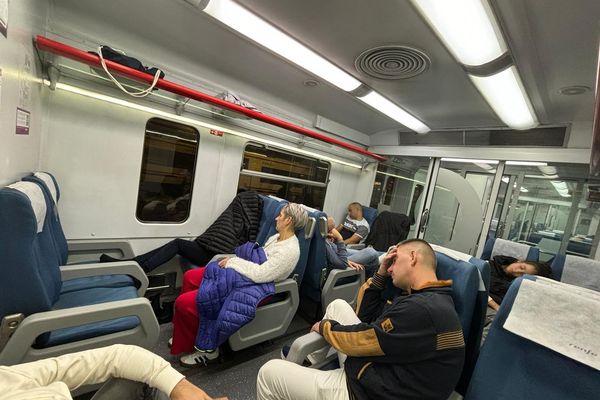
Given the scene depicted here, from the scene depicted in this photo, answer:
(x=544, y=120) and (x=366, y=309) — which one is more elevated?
(x=544, y=120)

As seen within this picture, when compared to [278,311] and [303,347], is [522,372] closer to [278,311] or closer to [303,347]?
[303,347]

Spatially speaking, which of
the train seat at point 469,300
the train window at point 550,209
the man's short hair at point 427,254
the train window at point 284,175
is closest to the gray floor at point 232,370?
the train seat at point 469,300

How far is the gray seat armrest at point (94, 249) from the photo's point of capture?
2.23 metres

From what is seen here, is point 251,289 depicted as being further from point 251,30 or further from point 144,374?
point 251,30

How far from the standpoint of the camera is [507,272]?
242 cm

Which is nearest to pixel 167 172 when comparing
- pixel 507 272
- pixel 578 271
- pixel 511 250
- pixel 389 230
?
pixel 389 230

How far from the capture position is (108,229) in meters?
2.44

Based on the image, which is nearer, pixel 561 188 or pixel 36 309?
pixel 36 309

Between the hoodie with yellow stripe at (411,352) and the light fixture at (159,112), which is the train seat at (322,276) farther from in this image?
the light fixture at (159,112)

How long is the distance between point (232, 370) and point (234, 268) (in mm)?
771

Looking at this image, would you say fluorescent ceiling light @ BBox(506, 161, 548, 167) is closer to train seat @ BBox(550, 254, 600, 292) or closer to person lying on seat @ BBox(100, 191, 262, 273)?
train seat @ BBox(550, 254, 600, 292)

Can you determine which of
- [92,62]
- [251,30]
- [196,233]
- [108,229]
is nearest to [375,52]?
[251,30]

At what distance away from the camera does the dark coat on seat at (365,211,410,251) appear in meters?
3.94

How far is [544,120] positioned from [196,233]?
171 inches
